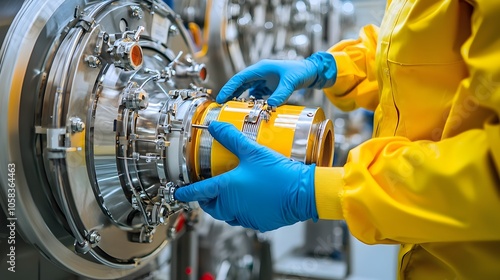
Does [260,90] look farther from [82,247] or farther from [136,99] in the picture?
[82,247]

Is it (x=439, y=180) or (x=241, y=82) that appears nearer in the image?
(x=439, y=180)

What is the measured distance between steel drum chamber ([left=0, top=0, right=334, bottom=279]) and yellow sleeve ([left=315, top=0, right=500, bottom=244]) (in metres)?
0.12

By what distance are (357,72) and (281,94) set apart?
0.36 meters

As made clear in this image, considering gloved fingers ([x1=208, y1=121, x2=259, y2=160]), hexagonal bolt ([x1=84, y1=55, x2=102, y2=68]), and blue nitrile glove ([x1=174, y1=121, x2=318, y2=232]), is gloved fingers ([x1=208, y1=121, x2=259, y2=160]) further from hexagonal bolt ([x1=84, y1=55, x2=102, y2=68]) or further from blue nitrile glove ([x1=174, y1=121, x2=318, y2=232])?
hexagonal bolt ([x1=84, y1=55, x2=102, y2=68])

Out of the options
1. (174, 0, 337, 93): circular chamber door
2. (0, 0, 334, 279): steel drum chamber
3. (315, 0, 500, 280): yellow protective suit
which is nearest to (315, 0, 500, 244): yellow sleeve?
(315, 0, 500, 280): yellow protective suit

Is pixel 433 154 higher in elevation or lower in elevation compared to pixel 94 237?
higher

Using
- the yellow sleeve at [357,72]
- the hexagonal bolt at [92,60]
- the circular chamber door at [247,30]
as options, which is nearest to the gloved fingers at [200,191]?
the hexagonal bolt at [92,60]

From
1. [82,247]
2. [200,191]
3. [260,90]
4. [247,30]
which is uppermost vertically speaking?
[247,30]

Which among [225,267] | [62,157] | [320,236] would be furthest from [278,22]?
[320,236]

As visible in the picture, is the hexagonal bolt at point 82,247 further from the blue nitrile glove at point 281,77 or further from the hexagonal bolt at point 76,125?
the blue nitrile glove at point 281,77

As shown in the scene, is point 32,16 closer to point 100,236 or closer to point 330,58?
point 100,236

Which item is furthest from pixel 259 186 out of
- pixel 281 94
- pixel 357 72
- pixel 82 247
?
pixel 357 72

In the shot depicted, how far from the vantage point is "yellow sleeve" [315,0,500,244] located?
606 millimetres

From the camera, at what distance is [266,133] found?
804 millimetres
